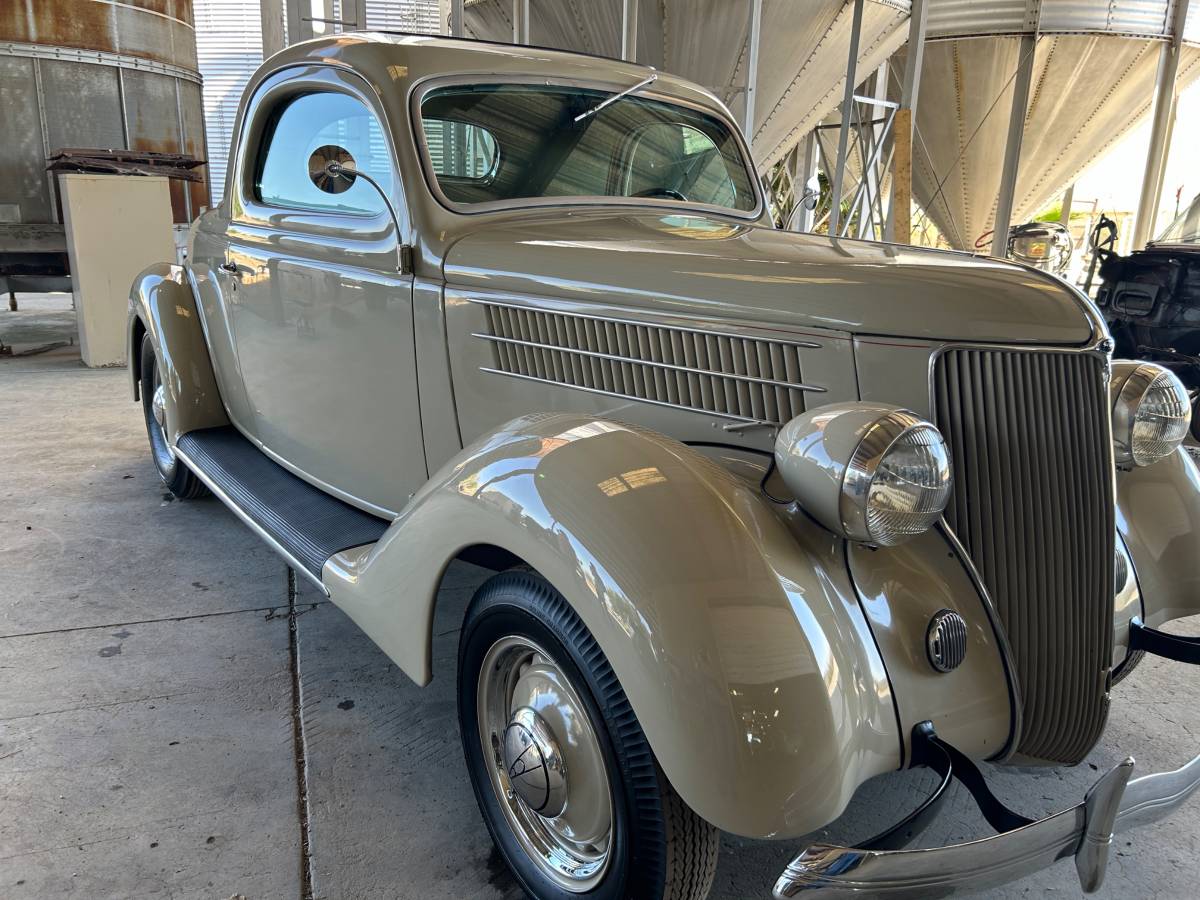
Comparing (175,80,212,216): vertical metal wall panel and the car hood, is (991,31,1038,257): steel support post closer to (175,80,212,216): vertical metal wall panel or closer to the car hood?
(175,80,212,216): vertical metal wall panel

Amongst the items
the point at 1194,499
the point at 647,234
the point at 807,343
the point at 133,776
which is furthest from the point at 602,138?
the point at 133,776

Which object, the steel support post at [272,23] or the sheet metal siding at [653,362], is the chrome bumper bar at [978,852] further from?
the steel support post at [272,23]

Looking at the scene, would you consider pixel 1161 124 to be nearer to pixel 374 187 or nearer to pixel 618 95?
pixel 618 95

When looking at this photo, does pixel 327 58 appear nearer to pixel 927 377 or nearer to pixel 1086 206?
pixel 927 377

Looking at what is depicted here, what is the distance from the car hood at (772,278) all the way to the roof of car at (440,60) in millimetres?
539

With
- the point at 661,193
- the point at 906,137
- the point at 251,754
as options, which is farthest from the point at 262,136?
the point at 906,137

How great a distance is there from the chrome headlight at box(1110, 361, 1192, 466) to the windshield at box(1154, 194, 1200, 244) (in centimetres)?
583

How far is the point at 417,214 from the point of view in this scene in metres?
2.48

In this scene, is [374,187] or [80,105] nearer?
[374,187]

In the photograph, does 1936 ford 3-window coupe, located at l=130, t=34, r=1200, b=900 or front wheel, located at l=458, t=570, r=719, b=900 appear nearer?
1936 ford 3-window coupe, located at l=130, t=34, r=1200, b=900

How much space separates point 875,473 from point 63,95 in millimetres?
9253

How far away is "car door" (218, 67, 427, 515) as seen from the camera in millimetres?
2619

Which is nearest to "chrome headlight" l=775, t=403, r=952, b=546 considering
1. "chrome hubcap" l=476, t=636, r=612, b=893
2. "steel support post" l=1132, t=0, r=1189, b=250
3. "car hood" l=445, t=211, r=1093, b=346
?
"car hood" l=445, t=211, r=1093, b=346

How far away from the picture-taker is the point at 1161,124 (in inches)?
428
